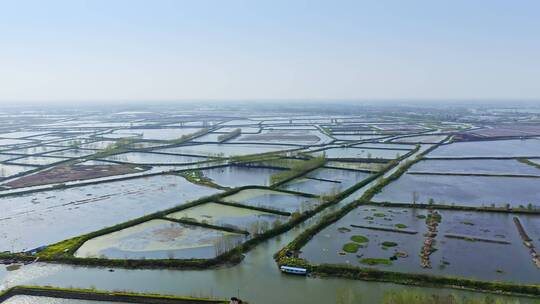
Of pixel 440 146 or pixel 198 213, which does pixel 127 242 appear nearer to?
pixel 198 213

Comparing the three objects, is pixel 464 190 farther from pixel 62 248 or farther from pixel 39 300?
pixel 39 300

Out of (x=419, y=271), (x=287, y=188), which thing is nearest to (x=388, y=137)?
(x=287, y=188)

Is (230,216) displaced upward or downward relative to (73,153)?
downward

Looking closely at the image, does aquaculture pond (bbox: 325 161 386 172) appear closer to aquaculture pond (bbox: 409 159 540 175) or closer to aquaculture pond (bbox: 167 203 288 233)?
aquaculture pond (bbox: 409 159 540 175)

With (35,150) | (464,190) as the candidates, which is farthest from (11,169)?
(464,190)

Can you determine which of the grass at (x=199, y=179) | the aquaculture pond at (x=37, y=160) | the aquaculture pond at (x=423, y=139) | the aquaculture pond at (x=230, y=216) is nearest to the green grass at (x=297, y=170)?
the grass at (x=199, y=179)

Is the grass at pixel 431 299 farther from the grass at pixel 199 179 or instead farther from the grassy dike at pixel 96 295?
the grass at pixel 199 179

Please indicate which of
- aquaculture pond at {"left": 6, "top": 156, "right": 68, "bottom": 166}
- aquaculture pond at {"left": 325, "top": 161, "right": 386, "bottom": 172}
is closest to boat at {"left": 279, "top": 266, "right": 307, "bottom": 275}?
aquaculture pond at {"left": 325, "top": 161, "right": 386, "bottom": 172}
